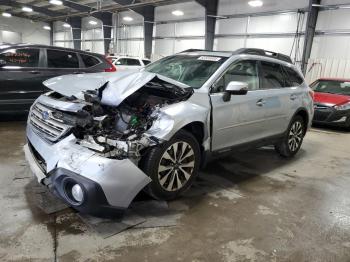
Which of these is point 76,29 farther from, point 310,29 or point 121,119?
point 121,119

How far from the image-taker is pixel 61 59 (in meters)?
6.25

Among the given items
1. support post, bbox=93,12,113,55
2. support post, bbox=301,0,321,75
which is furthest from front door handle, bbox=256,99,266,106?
support post, bbox=93,12,113,55

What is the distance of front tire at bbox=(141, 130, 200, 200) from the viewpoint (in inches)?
111

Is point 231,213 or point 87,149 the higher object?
point 87,149

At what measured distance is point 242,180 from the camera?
4.02 m

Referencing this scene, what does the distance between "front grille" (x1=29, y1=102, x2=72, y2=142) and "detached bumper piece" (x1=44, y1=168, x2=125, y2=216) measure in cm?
37

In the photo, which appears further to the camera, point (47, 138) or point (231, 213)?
point (231, 213)

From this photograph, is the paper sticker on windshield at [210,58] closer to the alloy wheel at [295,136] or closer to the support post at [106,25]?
the alloy wheel at [295,136]

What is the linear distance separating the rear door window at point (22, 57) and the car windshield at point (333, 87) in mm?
7364

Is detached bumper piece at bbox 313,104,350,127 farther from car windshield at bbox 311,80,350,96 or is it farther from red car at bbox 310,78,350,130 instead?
car windshield at bbox 311,80,350,96

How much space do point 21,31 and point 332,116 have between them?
27034 millimetres

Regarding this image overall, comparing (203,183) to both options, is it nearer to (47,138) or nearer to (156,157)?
(156,157)

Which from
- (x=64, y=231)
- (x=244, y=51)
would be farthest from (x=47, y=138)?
(x=244, y=51)

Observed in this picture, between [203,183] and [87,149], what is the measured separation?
5.50 ft
